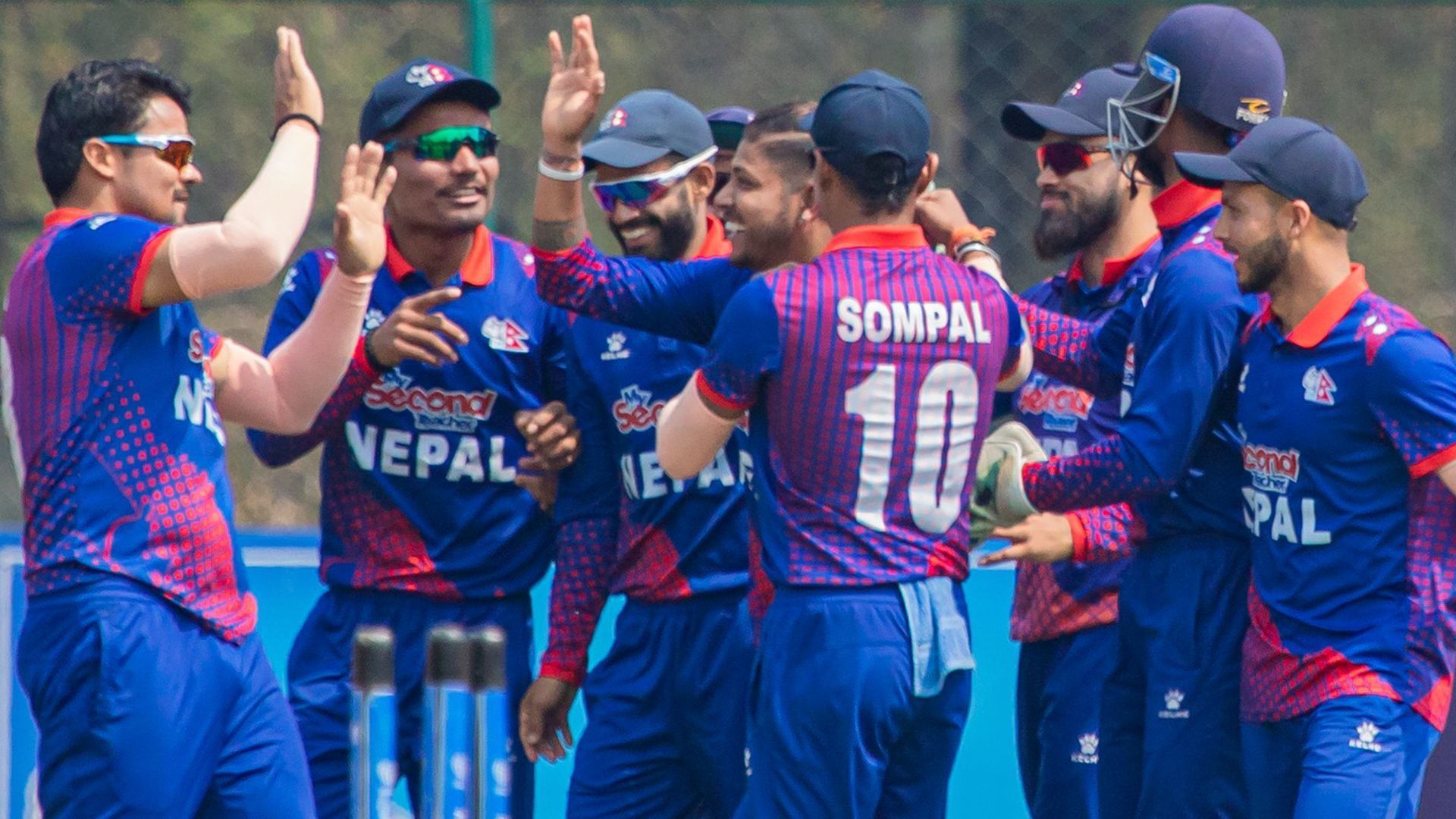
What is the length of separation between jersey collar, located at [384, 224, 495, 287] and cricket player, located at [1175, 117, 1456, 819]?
195 centimetres

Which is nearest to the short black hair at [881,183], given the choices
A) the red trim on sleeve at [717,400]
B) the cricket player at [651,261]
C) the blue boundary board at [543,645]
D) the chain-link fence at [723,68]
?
the cricket player at [651,261]

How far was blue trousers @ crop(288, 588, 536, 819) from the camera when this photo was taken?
18.8 feet

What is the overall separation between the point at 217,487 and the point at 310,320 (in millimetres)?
476

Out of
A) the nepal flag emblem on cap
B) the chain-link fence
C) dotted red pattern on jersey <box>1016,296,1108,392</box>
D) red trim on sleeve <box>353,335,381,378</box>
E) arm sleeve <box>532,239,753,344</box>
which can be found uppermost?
the chain-link fence

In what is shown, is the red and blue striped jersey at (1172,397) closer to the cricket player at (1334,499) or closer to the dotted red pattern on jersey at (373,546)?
the cricket player at (1334,499)

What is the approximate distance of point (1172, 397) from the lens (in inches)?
199

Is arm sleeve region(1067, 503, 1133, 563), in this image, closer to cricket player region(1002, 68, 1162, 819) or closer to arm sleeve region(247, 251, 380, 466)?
cricket player region(1002, 68, 1162, 819)

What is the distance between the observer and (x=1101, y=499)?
5.13 meters

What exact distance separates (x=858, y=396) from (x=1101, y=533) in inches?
46.1

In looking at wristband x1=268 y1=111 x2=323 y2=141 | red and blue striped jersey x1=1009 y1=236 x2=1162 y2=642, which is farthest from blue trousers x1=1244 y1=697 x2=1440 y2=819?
wristband x1=268 y1=111 x2=323 y2=141

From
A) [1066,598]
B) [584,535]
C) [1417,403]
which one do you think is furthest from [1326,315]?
[584,535]

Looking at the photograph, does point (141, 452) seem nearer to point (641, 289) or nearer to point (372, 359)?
point (372, 359)

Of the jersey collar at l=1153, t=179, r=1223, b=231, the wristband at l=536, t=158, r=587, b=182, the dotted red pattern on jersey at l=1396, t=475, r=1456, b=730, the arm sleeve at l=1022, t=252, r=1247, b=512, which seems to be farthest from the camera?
the jersey collar at l=1153, t=179, r=1223, b=231

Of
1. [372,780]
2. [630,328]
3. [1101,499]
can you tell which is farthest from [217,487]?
[1101,499]
